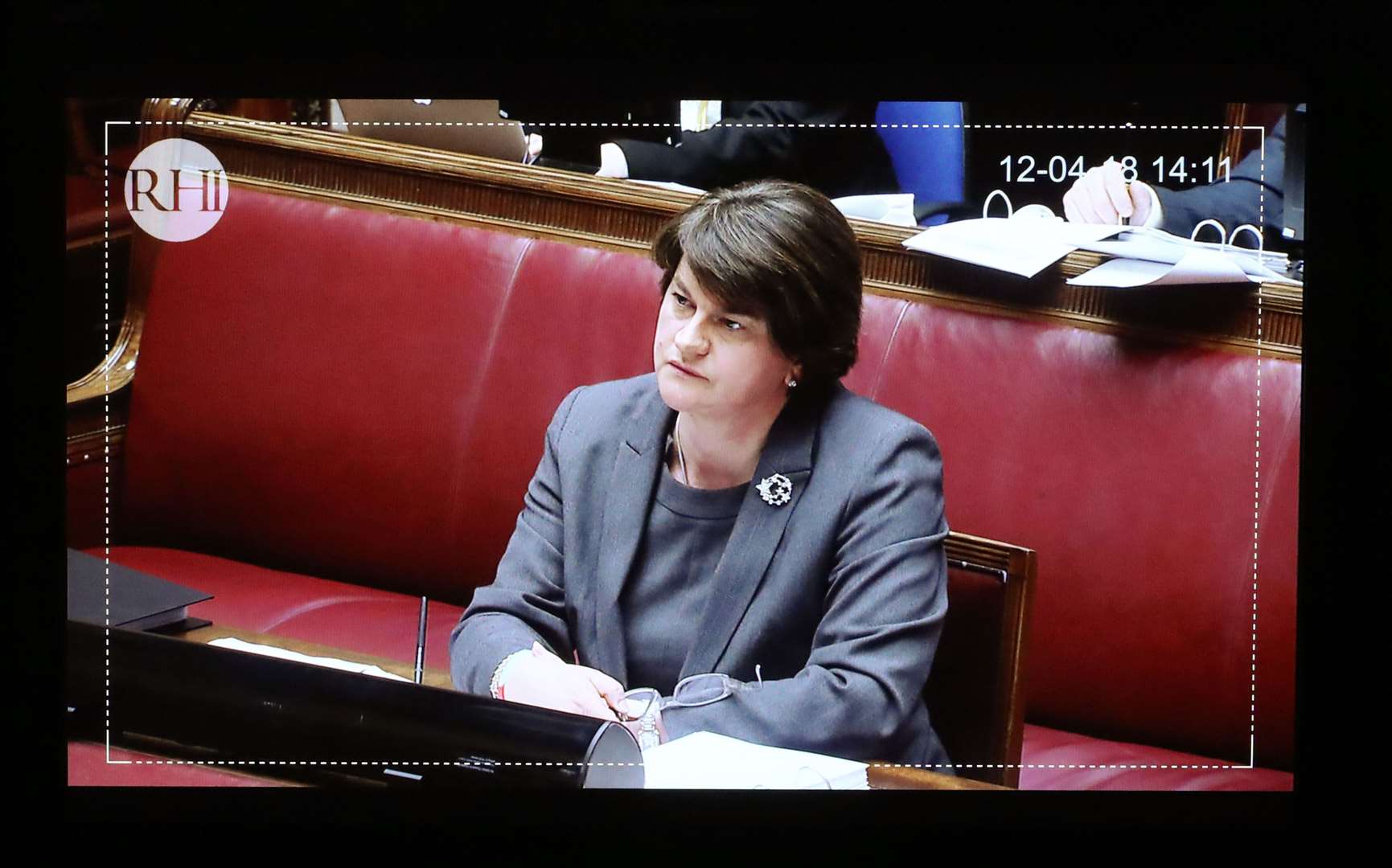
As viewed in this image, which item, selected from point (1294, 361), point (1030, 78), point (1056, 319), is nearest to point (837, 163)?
point (1030, 78)

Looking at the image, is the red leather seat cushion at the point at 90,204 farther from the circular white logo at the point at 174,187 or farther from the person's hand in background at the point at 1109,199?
the person's hand in background at the point at 1109,199

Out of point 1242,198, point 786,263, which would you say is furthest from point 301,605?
point 1242,198

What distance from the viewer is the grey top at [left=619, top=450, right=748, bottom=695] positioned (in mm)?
1981

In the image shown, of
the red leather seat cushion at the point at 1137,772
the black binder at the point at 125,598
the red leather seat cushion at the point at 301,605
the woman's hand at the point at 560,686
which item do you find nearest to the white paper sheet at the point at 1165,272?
the red leather seat cushion at the point at 1137,772

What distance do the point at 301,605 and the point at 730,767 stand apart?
913 mm

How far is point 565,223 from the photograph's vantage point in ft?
8.46

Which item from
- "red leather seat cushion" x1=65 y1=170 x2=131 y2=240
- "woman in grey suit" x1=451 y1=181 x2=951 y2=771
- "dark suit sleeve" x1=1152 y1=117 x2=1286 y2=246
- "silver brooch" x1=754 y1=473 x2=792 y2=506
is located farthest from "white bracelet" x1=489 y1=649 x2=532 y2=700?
"dark suit sleeve" x1=1152 y1=117 x2=1286 y2=246

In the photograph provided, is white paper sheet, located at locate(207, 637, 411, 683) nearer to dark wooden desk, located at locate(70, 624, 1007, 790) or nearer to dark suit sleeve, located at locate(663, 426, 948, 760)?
dark wooden desk, located at locate(70, 624, 1007, 790)

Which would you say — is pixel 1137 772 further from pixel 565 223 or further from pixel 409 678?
pixel 565 223

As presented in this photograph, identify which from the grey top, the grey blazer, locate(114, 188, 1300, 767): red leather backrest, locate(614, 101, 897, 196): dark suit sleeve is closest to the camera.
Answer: the grey blazer

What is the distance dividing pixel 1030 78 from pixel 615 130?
1.97 feet

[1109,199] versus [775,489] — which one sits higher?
[1109,199]

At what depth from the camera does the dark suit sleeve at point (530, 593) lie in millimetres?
1991

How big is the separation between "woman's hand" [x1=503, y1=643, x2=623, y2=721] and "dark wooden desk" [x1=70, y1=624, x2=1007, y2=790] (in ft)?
0.29
